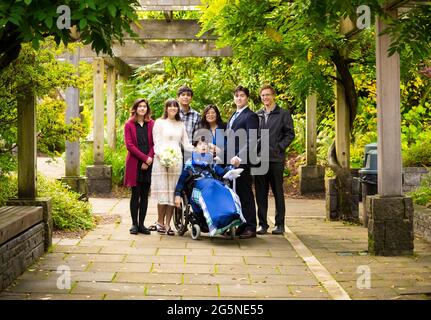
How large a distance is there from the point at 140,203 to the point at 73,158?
3469 millimetres

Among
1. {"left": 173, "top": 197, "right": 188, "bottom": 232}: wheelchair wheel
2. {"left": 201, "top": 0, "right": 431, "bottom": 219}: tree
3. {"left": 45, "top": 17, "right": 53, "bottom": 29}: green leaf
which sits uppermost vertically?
{"left": 201, "top": 0, "right": 431, "bottom": 219}: tree

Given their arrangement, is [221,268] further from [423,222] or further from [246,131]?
[423,222]

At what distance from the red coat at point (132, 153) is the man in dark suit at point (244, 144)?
1041mm

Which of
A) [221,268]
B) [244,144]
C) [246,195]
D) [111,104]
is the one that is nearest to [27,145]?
[221,268]

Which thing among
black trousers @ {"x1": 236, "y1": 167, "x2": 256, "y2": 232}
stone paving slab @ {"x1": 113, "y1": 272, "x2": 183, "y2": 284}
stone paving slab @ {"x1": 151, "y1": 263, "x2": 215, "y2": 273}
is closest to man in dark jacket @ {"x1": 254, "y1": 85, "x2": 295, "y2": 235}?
black trousers @ {"x1": 236, "y1": 167, "x2": 256, "y2": 232}

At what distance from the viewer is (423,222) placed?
8.81 meters

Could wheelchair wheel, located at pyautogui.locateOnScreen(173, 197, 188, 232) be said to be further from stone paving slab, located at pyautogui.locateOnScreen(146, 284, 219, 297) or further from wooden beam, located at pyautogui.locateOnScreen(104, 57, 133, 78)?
wooden beam, located at pyautogui.locateOnScreen(104, 57, 133, 78)

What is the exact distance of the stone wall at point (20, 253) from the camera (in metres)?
5.91

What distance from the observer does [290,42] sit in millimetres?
9352

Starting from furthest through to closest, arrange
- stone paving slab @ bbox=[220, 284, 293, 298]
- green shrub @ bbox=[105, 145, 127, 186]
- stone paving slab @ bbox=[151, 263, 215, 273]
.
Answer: green shrub @ bbox=[105, 145, 127, 186], stone paving slab @ bbox=[151, 263, 215, 273], stone paving slab @ bbox=[220, 284, 293, 298]

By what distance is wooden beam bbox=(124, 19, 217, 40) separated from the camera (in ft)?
44.8

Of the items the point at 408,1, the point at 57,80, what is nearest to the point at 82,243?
the point at 57,80

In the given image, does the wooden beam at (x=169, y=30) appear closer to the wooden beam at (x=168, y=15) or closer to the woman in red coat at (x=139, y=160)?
the wooden beam at (x=168, y=15)
